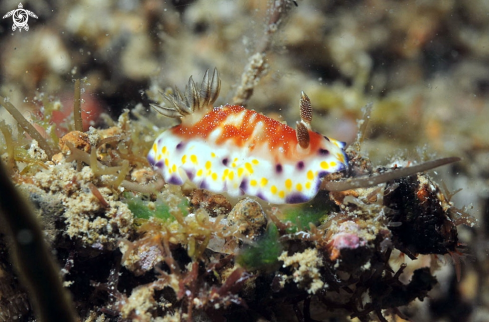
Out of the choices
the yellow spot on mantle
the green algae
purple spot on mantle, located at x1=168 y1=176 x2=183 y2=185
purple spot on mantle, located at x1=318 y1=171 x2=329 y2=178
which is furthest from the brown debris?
purple spot on mantle, located at x1=318 y1=171 x2=329 y2=178

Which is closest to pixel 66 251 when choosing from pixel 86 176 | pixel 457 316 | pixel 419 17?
pixel 86 176

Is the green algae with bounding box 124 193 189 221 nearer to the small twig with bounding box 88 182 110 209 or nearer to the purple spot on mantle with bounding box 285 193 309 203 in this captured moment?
the small twig with bounding box 88 182 110 209

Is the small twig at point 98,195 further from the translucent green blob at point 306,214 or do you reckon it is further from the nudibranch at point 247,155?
the translucent green blob at point 306,214

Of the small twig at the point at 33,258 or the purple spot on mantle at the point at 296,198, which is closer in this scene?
the small twig at the point at 33,258

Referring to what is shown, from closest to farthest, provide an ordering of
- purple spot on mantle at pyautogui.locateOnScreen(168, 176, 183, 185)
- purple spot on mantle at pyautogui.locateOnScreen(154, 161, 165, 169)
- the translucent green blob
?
the translucent green blob → purple spot on mantle at pyautogui.locateOnScreen(168, 176, 183, 185) → purple spot on mantle at pyautogui.locateOnScreen(154, 161, 165, 169)

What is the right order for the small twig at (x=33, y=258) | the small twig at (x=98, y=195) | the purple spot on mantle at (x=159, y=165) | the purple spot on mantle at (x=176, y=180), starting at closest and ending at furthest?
the small twig at (x=33, y=258) → the small twig at (x=98, y=195) → the purple spot on mantle at (x=176, y=180) → the purple spot on mantle at (x=159, y=165)

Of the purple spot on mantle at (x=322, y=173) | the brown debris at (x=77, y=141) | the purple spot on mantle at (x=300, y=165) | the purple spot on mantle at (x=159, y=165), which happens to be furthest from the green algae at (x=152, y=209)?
the purple spot on mantle at (x=322, y=173)

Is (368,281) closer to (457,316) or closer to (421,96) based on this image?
(421,96)
